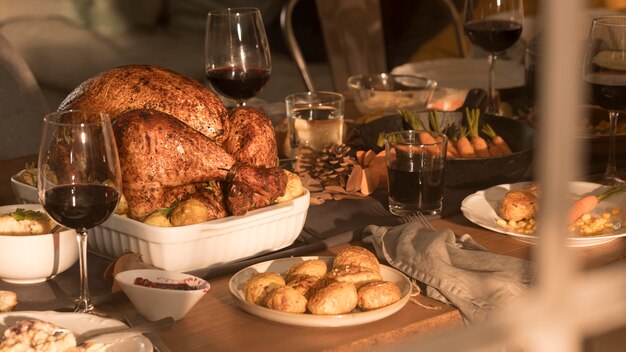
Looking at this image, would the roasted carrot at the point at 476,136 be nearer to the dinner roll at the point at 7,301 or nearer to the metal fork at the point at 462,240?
the metal fork at the point at 462,240

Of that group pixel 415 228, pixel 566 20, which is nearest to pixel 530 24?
pixel 415 228

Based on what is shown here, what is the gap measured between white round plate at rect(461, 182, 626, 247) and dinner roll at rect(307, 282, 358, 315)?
377 mm

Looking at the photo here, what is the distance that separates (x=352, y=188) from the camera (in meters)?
1.43

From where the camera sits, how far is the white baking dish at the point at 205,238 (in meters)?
1.07

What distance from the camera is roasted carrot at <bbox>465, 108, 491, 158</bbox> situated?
1.51m

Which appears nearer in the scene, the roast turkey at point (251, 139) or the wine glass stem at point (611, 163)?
the roast turkey at point (251, 139)

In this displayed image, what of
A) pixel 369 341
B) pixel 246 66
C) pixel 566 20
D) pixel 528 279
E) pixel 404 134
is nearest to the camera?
pixel 566 20

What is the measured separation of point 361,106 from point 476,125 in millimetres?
349

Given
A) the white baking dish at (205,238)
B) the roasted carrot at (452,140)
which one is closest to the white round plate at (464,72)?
the roasted carrot at (452,140)

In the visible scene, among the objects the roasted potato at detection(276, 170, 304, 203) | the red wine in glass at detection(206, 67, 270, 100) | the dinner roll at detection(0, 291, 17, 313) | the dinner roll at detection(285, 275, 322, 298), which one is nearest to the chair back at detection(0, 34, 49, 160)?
the red wine in glass at detection(206, 67, 270, 100)

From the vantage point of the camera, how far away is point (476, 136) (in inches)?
61.1

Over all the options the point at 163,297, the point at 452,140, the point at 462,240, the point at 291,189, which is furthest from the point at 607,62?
the point at 163,297

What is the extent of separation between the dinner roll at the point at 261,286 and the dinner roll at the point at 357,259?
80 millimetres

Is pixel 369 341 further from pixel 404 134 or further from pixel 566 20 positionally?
pixel 566 20
